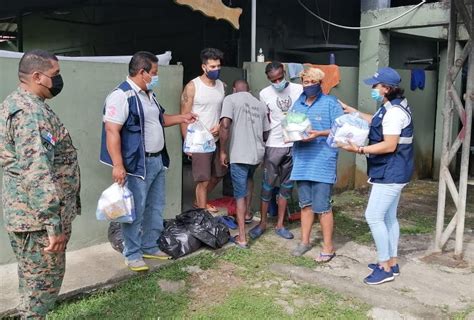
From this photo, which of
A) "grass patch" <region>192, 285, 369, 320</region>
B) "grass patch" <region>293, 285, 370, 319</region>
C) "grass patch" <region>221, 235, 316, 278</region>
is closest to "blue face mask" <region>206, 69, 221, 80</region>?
"grass patch" <region>221, 235, 316, 278</region>

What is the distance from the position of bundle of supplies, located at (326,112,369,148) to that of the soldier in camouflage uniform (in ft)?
7.50

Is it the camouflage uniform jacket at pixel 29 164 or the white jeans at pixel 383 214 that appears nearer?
the camouflage uniform jacket at pixel 29 164

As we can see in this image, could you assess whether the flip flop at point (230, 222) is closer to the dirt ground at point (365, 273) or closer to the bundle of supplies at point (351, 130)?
the dirt ground at point (365, 273)

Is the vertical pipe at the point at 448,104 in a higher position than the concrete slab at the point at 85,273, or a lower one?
higher

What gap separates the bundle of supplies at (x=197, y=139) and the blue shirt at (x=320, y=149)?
90cm

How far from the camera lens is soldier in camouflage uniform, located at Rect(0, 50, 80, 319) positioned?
2.60m

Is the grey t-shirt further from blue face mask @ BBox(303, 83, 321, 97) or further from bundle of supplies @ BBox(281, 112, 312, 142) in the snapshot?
blue face mask @ BBox(303, 83, 321, 97)

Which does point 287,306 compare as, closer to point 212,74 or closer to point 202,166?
point 202,166

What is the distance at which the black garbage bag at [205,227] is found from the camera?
4930 millimetres

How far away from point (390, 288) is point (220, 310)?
1.51 m

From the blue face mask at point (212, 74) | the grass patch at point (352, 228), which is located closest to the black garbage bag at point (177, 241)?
the blue face mask at point (212, 74)

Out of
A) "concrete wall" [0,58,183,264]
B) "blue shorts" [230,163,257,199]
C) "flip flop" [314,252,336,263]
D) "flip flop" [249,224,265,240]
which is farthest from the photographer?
"flip flop" [249,224,265,240]

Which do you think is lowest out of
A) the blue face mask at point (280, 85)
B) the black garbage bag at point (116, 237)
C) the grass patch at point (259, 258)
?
the grass patch at point (259, 258)

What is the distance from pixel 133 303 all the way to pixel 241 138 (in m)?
1.96
